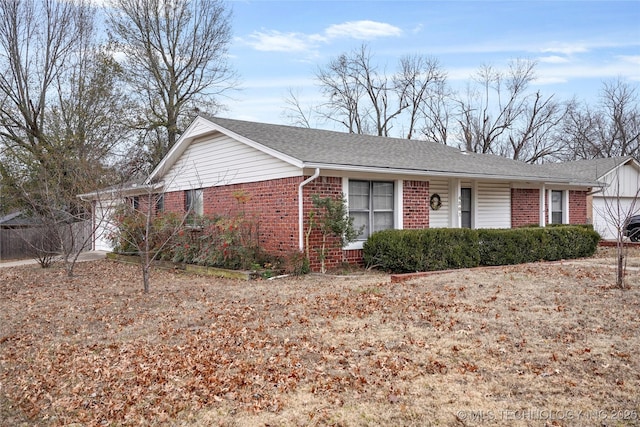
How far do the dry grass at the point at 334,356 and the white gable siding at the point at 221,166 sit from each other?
4264 mm

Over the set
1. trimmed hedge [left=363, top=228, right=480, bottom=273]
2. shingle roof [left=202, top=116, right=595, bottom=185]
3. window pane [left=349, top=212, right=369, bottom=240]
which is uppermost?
shingle roof [left=202, top=116, right=595, bottom=185]

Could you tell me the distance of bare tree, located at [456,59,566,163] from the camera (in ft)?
124

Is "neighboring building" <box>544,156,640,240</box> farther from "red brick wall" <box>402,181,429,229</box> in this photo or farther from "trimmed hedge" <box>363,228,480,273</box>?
"trimmed hedge" <box>363,228,480,273</box>

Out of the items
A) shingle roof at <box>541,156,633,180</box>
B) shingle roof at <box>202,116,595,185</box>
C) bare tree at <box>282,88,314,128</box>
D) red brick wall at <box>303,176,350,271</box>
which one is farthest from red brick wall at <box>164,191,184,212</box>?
bare tree at <box>282,88,314,128</box>

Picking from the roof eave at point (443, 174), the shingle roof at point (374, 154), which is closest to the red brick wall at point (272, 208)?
the roof eave at point (443, 174)

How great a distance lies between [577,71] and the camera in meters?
23.0

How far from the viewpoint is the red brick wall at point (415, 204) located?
1279 centimetres

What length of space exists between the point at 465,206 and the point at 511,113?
85.8ft

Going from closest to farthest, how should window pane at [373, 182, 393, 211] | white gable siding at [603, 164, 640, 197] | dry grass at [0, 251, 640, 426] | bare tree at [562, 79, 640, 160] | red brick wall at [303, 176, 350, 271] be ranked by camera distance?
dry grass at [0, 251, 640, 426]
red brick wall at [303, 176, 350, 271]
window pane at [373, 182, 393, 211]
white gable siding at [603, 164, 640, 197]
bare tree at [562, 79, 640, 160]

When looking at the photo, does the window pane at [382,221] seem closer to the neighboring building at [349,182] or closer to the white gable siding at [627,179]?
the neighboring building at [349,182]

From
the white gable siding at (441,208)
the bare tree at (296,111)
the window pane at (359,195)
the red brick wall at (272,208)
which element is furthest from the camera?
the bare tree at (296,111)

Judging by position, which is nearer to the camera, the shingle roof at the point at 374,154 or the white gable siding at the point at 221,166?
the shingle roof at the point at 374,154

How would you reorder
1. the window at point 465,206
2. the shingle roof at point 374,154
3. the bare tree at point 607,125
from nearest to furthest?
the shingle roof at point 374,154
the window at point 465,206
the bare tree at point 607,125

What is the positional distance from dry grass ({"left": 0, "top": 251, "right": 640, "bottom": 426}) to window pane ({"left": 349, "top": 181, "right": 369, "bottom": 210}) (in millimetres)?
3483
